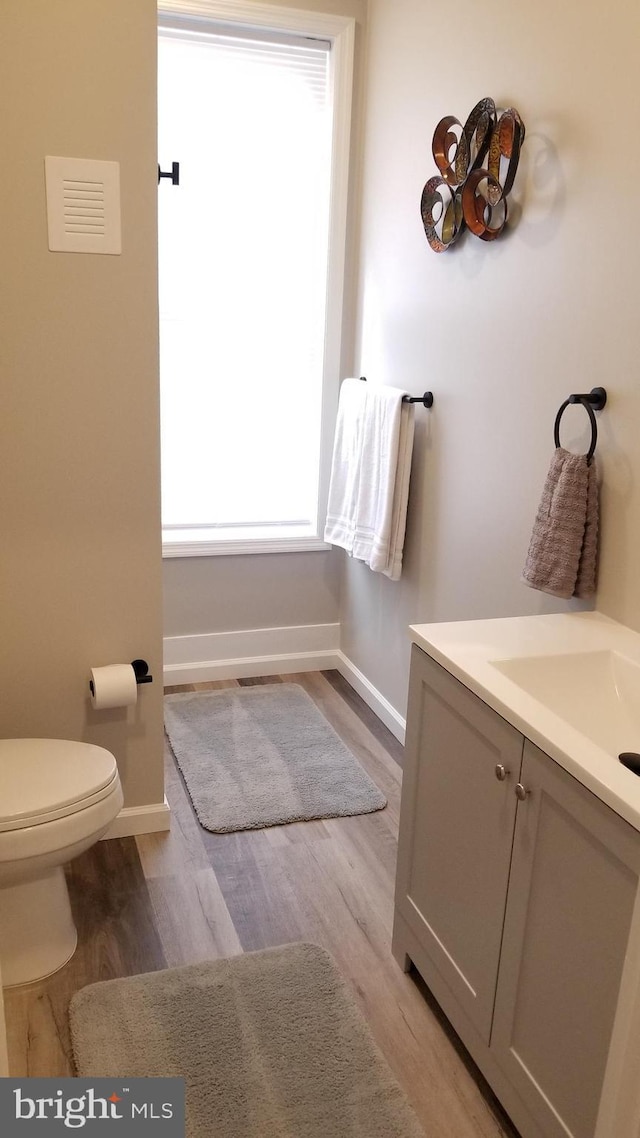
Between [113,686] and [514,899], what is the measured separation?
1.20 m

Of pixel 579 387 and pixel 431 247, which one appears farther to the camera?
pixel 431 247

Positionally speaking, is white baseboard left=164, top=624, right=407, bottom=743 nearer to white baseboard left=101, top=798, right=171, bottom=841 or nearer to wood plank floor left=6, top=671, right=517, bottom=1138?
wood plank floor left=6, top=671, right=517, bottom=1138

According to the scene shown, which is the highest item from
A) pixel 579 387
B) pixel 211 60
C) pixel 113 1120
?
pixel 211 60

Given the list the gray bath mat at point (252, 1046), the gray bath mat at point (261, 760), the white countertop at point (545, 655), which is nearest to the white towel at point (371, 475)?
the gray bath mat at point (261, 760)

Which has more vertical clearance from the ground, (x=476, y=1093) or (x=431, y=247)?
(x=431, y=247)

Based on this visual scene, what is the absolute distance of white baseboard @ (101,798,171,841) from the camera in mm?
2555

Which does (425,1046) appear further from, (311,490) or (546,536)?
(311,490)

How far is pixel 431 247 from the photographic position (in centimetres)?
269

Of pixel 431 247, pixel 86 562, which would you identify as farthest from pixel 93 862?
pixel 431 247

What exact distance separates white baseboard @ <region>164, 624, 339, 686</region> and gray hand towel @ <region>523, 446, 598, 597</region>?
189 centimetres

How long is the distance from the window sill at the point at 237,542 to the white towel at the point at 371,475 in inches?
11.7

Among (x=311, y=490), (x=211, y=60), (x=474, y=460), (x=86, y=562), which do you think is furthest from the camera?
(x=311, y=490)

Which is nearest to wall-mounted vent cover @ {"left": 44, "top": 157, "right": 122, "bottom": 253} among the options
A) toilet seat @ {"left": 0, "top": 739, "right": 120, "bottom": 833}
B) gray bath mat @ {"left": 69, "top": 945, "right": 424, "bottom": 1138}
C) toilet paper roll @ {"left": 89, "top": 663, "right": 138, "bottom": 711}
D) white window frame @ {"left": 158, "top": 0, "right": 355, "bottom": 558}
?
toilet paper roll @ {"left": 89, "top": 663, "right": 138, "bottom": 711}

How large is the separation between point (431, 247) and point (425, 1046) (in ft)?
6.97
